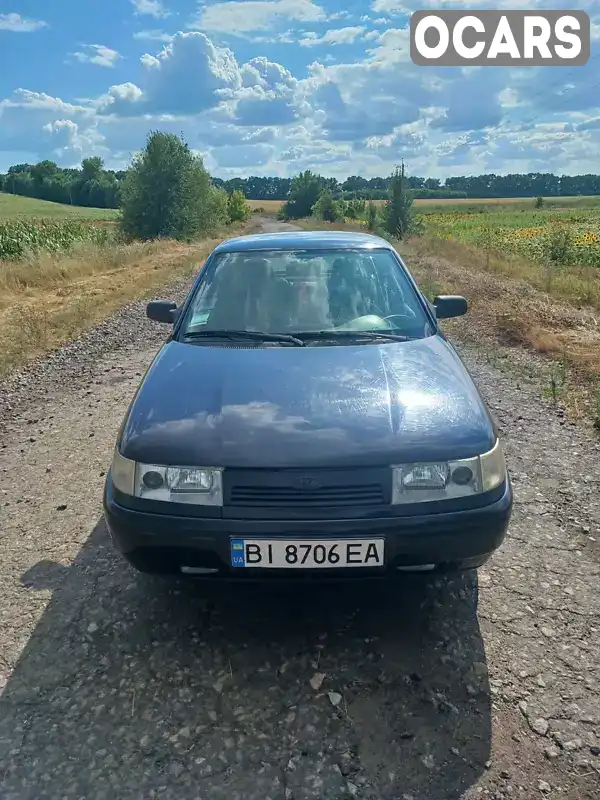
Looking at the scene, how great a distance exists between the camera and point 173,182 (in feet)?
130

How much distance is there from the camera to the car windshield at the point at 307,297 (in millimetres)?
3510

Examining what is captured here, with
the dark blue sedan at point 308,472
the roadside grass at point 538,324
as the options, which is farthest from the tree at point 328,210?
the dark blue sedan at point 308,472

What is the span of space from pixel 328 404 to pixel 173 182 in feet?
132

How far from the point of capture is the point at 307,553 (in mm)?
2328

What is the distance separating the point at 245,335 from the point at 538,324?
6594 millimetres

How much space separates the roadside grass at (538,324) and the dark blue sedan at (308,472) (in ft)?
9.90

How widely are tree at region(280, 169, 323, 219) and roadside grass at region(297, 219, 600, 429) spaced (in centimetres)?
8530

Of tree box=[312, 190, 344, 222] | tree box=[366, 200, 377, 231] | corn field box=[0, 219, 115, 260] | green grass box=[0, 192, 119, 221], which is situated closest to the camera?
corn field box=[0, 219, 115, 260]

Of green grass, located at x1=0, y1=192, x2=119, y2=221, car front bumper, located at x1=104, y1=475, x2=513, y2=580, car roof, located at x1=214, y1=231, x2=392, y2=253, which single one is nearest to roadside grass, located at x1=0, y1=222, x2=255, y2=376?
car roof, located at x1=214, y1=231, x2=392, y2=253

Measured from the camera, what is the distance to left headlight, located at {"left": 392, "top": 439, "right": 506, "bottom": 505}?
2355 millimetres

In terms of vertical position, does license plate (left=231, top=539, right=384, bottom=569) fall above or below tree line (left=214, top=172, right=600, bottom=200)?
below

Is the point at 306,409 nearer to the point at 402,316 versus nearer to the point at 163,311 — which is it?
the point at 402,316

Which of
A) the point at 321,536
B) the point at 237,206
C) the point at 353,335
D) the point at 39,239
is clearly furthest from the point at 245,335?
the point at 237,206

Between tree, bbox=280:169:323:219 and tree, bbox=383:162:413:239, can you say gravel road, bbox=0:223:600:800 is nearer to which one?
tree, bbox=383:162:413:239
